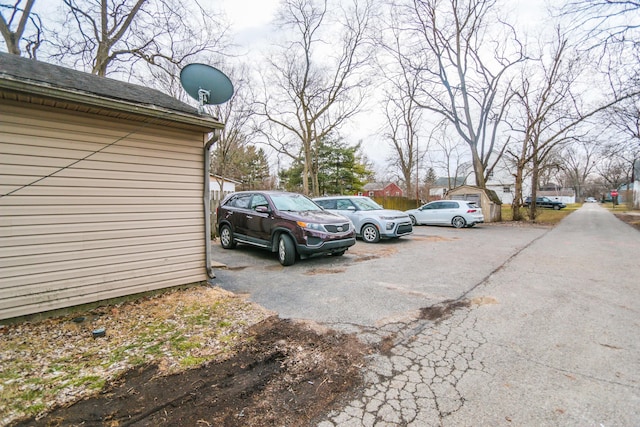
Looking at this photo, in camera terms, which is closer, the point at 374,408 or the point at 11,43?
the point at 374,408

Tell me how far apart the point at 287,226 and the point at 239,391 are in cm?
441

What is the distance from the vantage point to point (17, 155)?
3.50m

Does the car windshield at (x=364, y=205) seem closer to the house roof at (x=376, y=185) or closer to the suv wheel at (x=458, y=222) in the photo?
Result: the suv wheel at (x=458, y=222)

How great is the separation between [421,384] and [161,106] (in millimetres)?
4787

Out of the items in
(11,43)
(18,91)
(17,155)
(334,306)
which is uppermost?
(11,43)

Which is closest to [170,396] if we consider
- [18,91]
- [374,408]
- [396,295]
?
[374,408]

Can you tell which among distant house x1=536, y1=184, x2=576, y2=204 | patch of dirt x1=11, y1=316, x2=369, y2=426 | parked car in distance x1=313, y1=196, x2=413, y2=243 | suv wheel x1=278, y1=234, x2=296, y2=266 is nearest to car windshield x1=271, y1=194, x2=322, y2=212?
suv wheel x1=278, y1=234, x2=296, y2=266

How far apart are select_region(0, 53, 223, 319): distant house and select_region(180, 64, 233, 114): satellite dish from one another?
0.32 metres

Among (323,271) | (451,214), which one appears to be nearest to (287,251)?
(323,271)

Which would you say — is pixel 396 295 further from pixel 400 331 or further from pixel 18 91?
pixel 18 91

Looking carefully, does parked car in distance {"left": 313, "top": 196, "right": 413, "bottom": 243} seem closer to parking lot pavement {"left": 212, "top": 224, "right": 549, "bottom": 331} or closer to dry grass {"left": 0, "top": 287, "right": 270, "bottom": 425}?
parking lot pavement {"left": 212, "top": 224, "right": 549, "bottom": 331}

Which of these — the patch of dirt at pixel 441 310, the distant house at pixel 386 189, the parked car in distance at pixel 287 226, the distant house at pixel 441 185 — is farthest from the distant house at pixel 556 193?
the patch of dirt at pixel 441 310

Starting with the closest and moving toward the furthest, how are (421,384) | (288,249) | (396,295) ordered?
(421,384) → (396,295) → (288,249)

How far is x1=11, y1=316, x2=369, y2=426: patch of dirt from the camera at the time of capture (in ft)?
6.68
